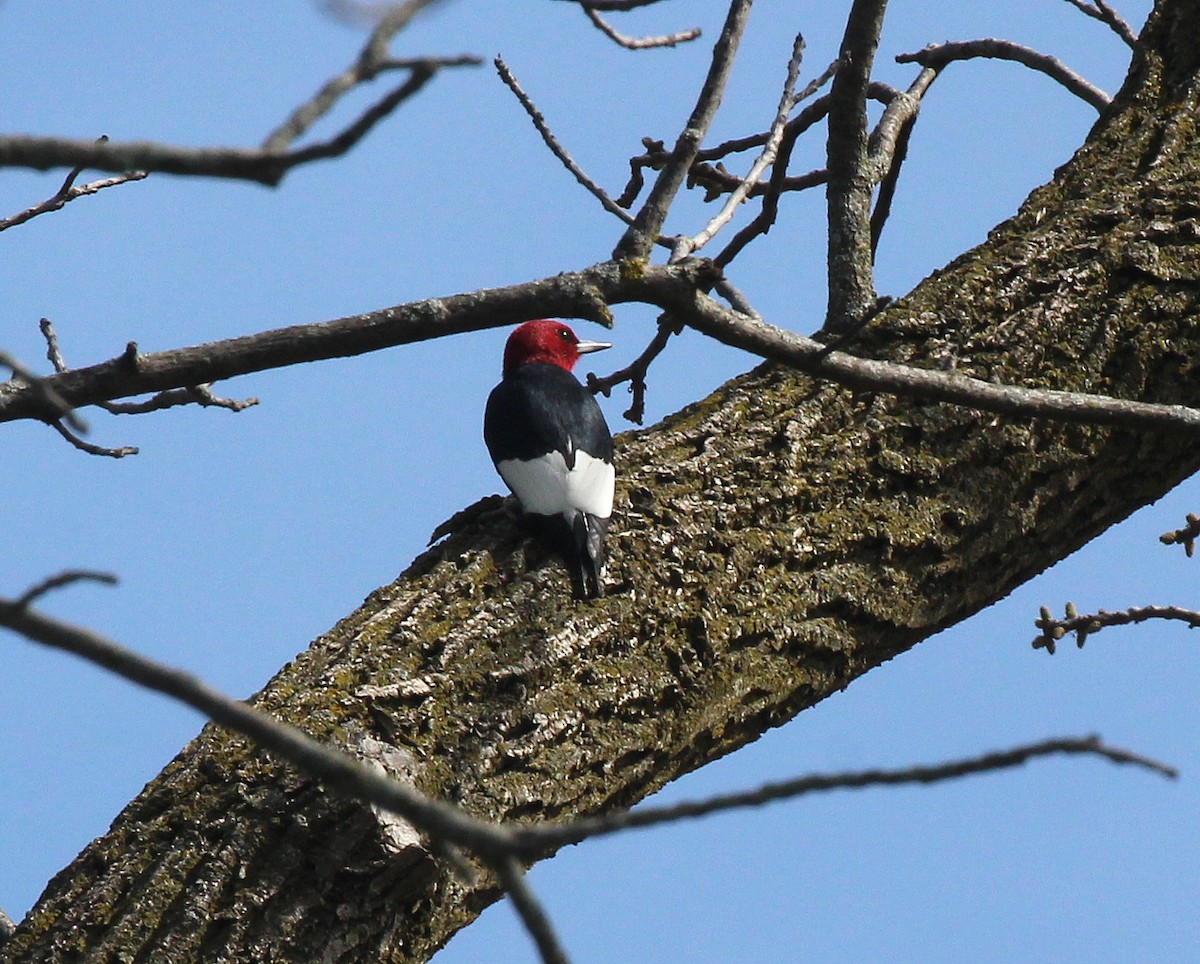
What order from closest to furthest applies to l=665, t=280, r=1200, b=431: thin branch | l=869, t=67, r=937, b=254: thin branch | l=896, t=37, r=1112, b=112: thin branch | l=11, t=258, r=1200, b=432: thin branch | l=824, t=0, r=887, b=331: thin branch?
l=11, t=258, r=1200, b=432: thin branch < l=665, t=280, r=1200, b=431: thin branch < l=824, t=0, r=887, b=331: thin branch < l=869, t=67, r=937, b=254: thin branch < l=896, t=37, r=1112, b=112: thin branch

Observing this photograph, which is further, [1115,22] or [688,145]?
[1115,22]

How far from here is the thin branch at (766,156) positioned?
2408 mm

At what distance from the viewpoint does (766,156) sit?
260 centimetres

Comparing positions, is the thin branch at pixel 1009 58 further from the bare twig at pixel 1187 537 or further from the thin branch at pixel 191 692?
the thin branch at pixel 191 692

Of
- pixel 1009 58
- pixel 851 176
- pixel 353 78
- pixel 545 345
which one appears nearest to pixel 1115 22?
pixel 1009 58

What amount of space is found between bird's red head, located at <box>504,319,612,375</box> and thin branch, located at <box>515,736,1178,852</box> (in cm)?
415

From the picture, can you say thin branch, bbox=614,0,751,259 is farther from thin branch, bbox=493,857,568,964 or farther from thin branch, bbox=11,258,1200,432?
thin branch, bbox=493,857,568,964

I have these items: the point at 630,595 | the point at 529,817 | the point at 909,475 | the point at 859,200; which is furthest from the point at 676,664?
the point at 859,200

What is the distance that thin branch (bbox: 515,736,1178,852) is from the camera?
948mm

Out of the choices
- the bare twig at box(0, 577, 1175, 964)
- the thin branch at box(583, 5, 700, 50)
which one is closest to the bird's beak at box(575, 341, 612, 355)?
the thin branch at box(583, 5, 700, 50)

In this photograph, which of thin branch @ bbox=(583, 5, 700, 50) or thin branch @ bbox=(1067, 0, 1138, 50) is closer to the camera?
thin branch @ bbox=(583, 5, 700, 50)

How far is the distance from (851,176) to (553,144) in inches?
27.7

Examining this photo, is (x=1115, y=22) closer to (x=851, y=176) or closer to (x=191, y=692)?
(x=851, y=176)

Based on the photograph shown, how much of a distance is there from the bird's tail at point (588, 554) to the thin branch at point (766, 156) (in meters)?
0.57
